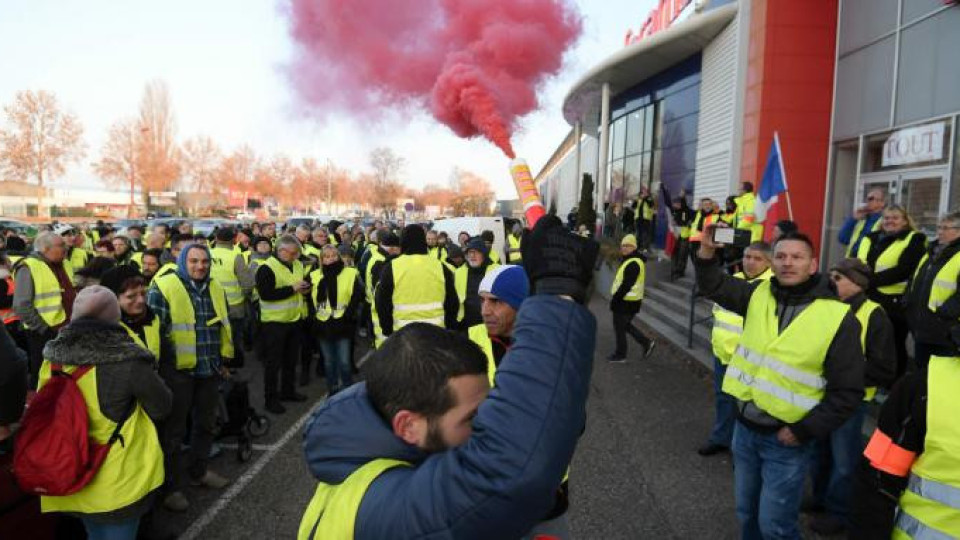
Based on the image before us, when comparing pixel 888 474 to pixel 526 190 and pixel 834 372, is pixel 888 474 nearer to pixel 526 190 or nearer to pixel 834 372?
pixel 834 372

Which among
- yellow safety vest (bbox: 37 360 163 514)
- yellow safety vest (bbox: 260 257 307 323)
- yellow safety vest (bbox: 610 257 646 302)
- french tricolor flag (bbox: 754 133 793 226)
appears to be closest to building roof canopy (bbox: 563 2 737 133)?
french tricolor flag (bbox: 754 133 793 226)

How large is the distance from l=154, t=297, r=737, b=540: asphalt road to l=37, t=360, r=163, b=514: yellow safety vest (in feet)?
3.90

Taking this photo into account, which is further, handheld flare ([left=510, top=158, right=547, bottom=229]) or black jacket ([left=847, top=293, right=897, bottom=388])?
black jacket ([left=847, top=293, right=897, bottom=388])

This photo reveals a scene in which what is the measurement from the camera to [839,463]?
12.8ft

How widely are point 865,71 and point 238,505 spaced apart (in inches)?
468

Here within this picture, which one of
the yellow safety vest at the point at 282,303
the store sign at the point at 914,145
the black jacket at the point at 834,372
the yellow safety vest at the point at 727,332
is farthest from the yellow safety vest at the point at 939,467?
the store sign at the point at 914,145

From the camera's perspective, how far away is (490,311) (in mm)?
2592

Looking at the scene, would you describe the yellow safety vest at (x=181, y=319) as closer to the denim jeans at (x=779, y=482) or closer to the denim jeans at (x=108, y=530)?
the denim jeans at (x=108, y=530)

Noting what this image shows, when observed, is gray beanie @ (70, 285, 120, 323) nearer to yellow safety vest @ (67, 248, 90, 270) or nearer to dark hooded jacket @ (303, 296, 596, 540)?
dark hooded jacket @ (303, 296, 596, 540)

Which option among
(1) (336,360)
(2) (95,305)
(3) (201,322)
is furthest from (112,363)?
(1) (336,360)

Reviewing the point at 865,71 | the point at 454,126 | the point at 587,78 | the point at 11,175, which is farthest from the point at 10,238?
the point at 11,175

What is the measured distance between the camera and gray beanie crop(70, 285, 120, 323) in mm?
3002

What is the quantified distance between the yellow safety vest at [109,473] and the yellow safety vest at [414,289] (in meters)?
2.57

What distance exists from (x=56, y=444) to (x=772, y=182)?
329 inches
